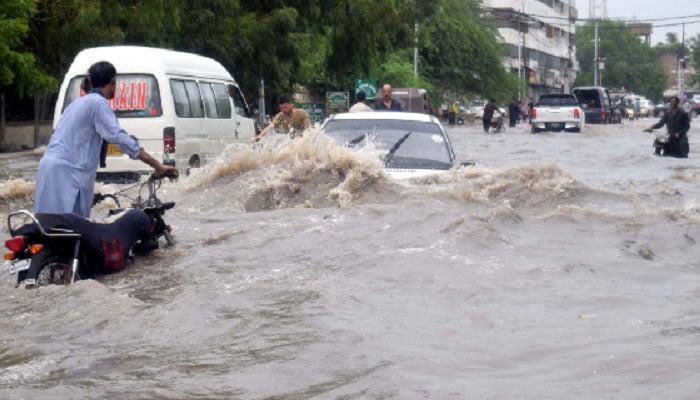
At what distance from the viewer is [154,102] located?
1605cm

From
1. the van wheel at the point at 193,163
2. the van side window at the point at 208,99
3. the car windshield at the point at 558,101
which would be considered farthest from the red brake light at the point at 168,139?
the car windshield at the point at 558,101

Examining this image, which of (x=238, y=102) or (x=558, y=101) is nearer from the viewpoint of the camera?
(x=238, y=102)

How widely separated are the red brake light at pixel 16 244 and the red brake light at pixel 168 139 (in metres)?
8.28

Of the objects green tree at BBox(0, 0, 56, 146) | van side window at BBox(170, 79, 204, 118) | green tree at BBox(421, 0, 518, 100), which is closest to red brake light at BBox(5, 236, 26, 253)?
van side window at BBox(170, 79, 204, 118)

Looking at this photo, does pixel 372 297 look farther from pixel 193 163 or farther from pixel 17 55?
pixel 17 55

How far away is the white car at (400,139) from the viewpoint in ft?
41.7

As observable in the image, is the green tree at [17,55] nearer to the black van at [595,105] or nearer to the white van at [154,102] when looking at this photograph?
the white van at [154,102]

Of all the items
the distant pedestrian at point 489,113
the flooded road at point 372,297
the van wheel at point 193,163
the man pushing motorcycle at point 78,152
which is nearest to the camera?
the flooded road at point 372,297

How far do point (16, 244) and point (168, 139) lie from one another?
835cm

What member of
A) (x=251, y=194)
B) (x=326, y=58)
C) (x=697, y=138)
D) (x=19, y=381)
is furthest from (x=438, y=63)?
(x=19, y=381)

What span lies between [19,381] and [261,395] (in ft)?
3.82

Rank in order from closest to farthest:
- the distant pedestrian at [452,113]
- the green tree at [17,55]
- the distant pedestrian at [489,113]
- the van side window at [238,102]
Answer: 1. the van side window at [238,102]
2. the green tree at [17,55]
3. the distant pedestrian at [489,113]
4. the distant pedestrian at [452,113]

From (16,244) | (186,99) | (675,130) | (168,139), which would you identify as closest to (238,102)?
(186,99)

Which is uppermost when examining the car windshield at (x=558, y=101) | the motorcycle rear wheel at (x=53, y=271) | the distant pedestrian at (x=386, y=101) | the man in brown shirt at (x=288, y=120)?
the distant pedestrian at (x=386, y=101)
